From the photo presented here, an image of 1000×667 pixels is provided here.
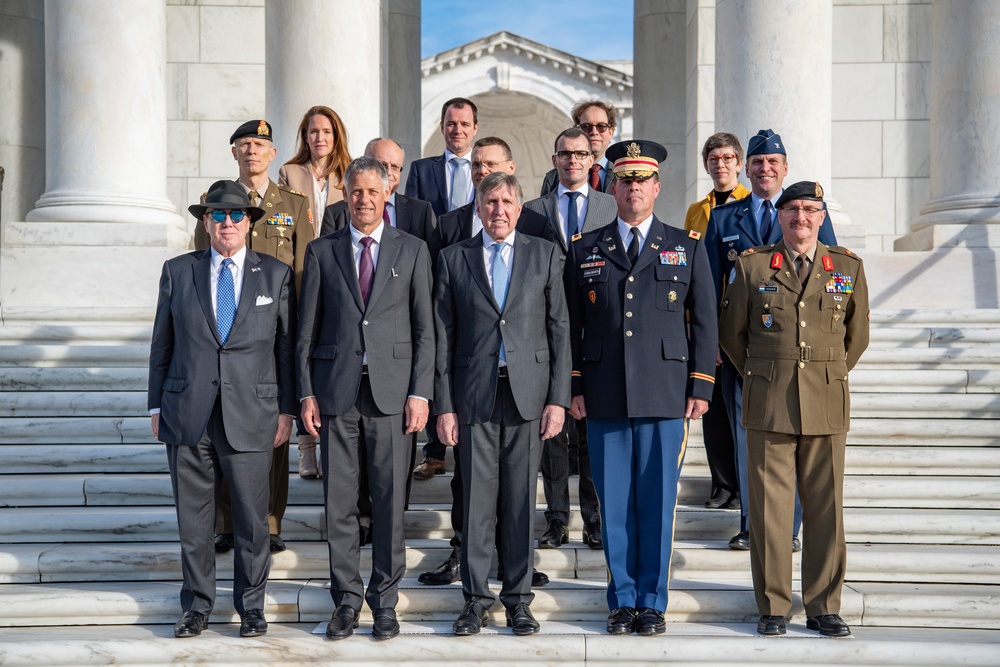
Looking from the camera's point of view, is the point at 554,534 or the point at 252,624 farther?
the point at 554,534

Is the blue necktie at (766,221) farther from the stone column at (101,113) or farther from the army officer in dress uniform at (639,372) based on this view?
the stone column at (101,113)

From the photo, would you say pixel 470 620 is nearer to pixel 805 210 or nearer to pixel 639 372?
pixel 639 372

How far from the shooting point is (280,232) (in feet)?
24.6

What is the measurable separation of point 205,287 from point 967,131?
29.4 ft

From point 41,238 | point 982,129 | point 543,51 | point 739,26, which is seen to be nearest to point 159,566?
point 41,238

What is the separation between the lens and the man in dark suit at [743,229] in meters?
7.55

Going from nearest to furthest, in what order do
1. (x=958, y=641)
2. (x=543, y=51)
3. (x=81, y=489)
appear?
(x=958, y=641) < (x=81, y=489) < (x=543, y=51)

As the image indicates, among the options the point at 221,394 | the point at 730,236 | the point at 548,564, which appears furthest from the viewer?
the point at 730,236

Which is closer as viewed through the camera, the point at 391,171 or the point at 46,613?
the point at 46,613

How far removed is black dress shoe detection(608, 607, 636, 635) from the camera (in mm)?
6430

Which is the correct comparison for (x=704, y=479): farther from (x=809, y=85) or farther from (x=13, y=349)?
(x=13, y=349)

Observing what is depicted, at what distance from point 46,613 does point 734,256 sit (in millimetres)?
5142

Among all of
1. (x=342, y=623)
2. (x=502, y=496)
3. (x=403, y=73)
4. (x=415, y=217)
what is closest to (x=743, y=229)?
(x=415, y=217)

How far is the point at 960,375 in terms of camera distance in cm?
932
